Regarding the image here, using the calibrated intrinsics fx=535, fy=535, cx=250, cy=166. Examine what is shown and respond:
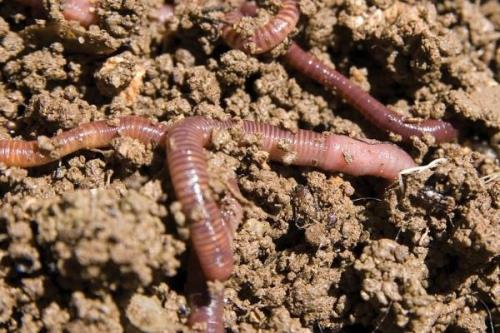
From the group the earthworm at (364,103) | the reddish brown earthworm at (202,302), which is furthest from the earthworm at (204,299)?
the earthworm at (364,103)

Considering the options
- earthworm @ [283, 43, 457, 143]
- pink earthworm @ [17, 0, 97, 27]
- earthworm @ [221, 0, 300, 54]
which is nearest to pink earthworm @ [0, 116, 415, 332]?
earthworm @ [283, 43, 457, 143]

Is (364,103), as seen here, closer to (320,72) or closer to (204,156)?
(320,72)

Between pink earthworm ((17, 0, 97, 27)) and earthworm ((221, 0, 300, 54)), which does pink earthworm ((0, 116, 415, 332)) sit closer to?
earthworm ((221, 0, 300, 54))

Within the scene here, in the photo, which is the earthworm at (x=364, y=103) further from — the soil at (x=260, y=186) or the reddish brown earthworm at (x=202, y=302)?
the reddish brown earthworm at (x=202, y=302)

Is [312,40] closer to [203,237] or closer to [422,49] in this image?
[422,49]

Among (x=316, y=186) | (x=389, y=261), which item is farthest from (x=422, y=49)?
(x=389, y=261)

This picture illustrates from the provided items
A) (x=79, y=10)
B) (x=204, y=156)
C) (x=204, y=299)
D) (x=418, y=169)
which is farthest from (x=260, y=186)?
(x=79, y=10)
